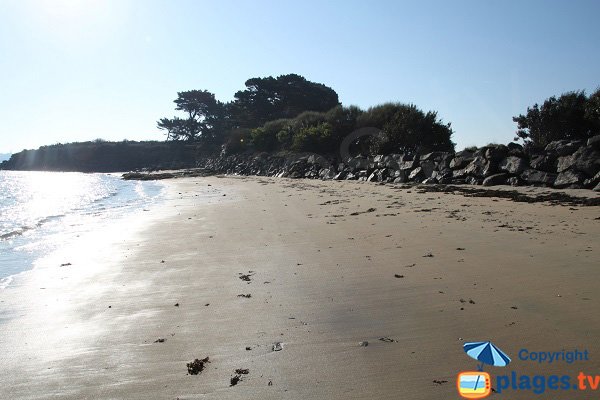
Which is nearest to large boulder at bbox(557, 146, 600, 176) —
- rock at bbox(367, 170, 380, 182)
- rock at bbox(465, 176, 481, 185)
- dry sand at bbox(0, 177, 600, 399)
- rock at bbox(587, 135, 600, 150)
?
rock at bbox(587, 135, 600, 150)

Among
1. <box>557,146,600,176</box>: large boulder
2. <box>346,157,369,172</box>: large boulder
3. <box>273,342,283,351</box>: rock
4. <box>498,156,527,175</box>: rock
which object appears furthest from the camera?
<box>346,157,369,172</box>: large boulder

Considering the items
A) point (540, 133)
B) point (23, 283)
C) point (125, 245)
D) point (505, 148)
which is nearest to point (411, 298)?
point (23, 283)

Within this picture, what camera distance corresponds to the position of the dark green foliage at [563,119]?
51.7 feet

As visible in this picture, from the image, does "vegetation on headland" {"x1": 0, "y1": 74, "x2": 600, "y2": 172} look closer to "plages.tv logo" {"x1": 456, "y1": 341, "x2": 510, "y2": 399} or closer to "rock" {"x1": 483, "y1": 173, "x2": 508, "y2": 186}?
"rock" {"x1": 483, "y1": 173, "x2": 508, "y2": 186}

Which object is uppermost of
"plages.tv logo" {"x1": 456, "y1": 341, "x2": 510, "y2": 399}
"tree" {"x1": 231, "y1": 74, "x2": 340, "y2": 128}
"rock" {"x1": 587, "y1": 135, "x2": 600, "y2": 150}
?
"tree" {"x1": 231, "y1": 74, "x2": 340, "y2": 128}

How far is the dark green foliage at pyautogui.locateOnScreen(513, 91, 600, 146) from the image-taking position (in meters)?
15.7

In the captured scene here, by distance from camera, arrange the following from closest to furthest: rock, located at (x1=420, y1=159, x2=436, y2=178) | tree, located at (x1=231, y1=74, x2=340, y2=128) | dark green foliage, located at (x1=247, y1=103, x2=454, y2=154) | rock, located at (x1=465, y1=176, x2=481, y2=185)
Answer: rock, located at (x1=465, y1=176, x2=481, y2=185)
rock, located at (x1=420, y1=159, x2=436, y2=178)
dark green foliage, located at (x1=247, y1=103, x2=454, y2=154)
tree, located at (x1=231, y1=74, x2=340, y2=128)

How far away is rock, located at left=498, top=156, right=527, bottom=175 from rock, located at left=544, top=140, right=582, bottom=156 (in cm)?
86

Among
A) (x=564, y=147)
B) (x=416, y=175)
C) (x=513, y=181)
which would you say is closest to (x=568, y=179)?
(x=513, y=181)

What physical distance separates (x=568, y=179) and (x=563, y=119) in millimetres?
6271

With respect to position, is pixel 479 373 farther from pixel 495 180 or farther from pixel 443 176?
pixel 443 176

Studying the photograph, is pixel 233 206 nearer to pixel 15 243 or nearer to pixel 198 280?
pixel 15 243

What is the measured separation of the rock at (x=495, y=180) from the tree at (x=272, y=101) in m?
45.9

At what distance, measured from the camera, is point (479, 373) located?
2.53 metres
